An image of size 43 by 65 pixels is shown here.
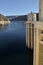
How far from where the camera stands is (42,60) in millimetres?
7633

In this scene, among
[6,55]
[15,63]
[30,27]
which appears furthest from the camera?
[30,27]

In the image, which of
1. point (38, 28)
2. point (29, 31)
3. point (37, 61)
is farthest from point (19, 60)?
point (38, 28)

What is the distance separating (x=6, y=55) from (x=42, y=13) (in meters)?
10.8

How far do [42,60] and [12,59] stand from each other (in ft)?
26.7

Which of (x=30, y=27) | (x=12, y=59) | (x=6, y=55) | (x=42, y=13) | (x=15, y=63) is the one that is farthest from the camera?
(x=30, y=27)

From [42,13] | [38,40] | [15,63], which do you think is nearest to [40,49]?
[38,40]

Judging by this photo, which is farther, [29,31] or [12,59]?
[29,31]

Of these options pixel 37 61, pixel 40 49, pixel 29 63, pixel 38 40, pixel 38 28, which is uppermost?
pixel 38 28

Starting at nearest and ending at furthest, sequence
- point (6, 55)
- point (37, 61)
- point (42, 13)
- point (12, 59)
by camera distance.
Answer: point (42, 13), point (37, 61), point (12, 59), point (6, 55)

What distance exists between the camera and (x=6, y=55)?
16.9 m

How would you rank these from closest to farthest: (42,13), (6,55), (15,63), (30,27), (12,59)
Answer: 1. (42,13)
2. (15,63)
3. (12,59)
4. (6,55)
5. (30,27)

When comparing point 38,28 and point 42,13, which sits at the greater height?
point 42,13

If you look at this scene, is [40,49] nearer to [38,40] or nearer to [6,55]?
[38,40]

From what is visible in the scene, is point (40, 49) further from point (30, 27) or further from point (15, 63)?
point (30, 27)
